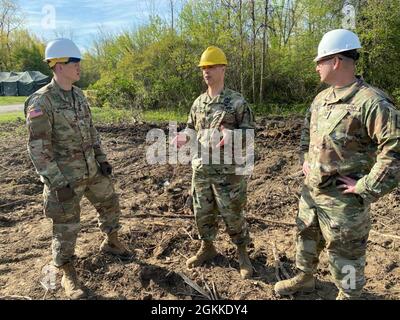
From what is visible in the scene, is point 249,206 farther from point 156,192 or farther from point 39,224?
point 39,224

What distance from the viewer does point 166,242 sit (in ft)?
14.3

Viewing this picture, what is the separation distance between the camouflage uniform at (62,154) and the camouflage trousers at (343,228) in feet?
7.08

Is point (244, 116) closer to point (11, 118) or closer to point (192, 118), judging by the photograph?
point (192, 118)

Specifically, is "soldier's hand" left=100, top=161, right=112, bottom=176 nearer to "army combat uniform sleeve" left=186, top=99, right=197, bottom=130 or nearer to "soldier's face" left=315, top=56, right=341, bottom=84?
"army combat uniform sleeve" left=186, top=99, right=197, bottom=130

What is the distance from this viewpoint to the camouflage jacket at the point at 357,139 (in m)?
2.44

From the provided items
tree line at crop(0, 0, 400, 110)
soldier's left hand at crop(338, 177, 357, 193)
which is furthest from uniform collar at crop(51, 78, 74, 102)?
tree line at crop(0, 0, 400, 110)

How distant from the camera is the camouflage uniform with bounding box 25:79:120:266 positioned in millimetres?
3201

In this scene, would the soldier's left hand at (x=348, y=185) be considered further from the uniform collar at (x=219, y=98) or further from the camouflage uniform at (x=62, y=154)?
the camouflage uniform at (x=62, y=154)

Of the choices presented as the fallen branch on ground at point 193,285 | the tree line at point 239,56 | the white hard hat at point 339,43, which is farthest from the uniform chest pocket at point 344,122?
the tree line at point 239,56

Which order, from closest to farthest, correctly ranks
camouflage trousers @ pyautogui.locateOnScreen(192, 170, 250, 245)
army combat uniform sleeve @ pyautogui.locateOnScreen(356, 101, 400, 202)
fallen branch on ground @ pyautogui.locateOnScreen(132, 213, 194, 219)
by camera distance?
1. army combat uniform sleeve @ pyautogui.locateOnScreen(356, 101, 400, 202)
2. camouflage trousers @ pyautogui.locateOnScreen(192, 170, 250, 245)
3. fallen branch on ground @ pyautogui.locateOnScreen(132, 213, 194, 219)

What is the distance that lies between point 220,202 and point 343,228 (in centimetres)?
122

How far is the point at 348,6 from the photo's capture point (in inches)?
500
